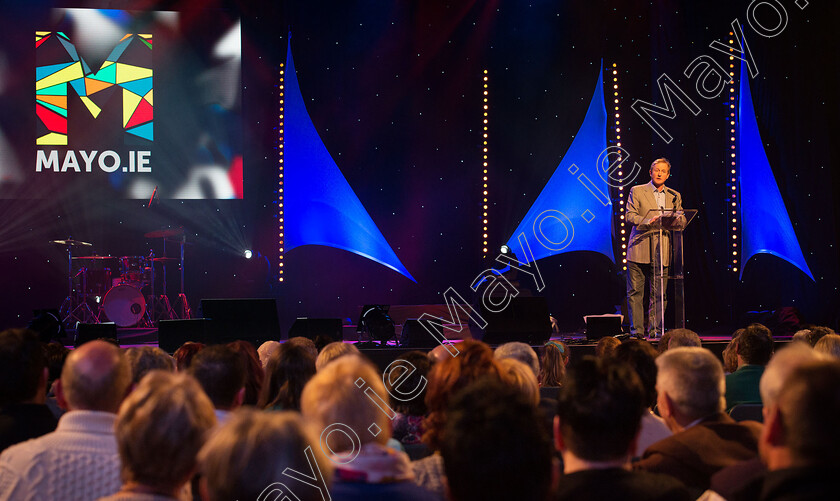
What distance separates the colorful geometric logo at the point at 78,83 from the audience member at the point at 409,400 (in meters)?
6.95

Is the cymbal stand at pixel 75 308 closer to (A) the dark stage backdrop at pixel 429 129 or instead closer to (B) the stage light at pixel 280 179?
(A) the dark stage backdrop at pixel 429 129

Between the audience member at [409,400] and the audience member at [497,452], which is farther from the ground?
the audience member at [497,452]


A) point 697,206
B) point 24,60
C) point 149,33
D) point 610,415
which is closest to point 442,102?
point 697,206

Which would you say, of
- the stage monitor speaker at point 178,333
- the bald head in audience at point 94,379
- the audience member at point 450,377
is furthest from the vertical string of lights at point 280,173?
the bald head in audience at point 94,379

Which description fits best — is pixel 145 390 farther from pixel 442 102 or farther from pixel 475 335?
pixel 442 102

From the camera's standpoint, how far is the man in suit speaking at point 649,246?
5.86 metres

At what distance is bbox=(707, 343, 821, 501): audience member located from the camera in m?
1.49

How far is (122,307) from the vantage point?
307 inches

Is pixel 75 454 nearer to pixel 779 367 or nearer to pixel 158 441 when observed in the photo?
pixel 158 441

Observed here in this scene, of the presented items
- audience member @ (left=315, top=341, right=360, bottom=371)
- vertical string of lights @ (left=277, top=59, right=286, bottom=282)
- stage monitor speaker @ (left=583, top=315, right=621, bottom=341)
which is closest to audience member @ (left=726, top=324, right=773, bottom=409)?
audience member @ (left=315, top=341, right=360, bottom=371)

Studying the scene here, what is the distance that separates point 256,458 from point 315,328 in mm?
4985

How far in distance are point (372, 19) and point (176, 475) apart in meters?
7.91

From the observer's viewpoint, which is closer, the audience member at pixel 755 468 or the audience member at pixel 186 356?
the audience member at pixel 755 468

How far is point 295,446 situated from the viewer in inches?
44.4
